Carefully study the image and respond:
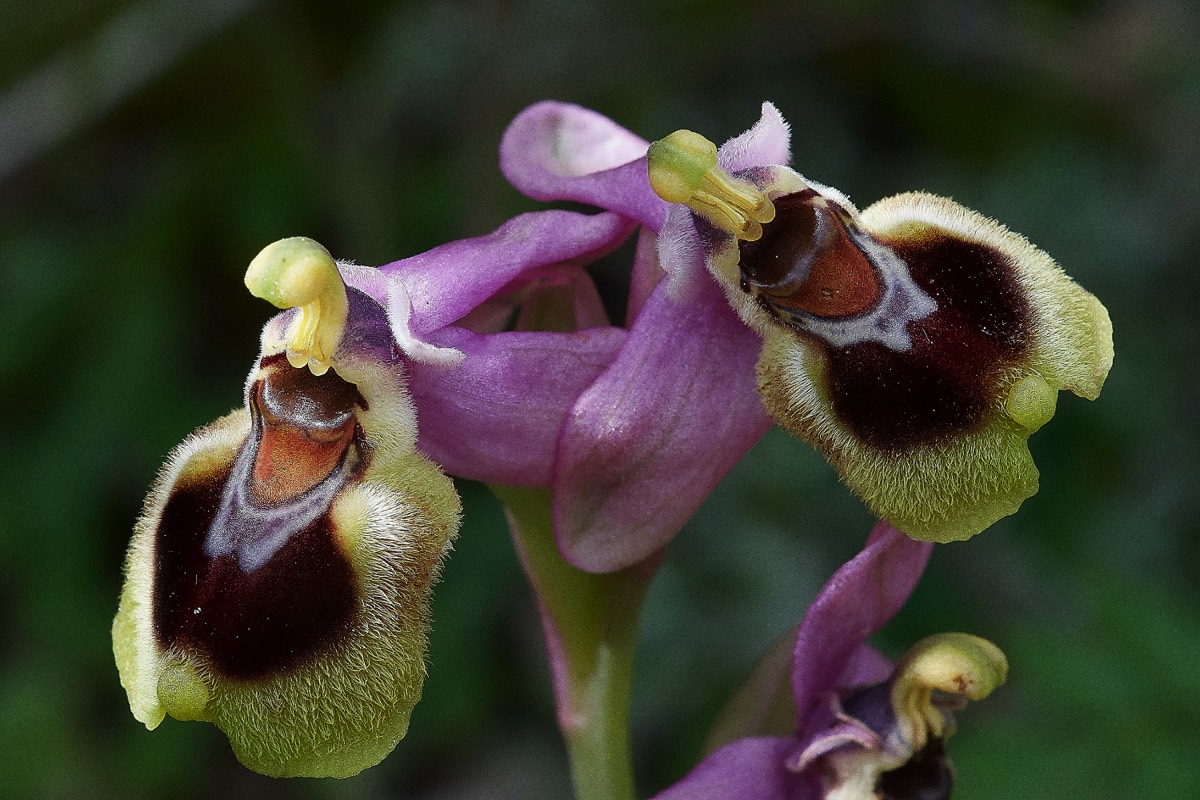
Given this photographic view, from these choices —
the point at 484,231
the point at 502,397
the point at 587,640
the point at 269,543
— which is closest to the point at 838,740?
the point at 587,640

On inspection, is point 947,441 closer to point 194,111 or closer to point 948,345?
point 948,345

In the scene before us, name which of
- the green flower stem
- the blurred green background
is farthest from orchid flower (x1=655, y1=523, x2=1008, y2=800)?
the blurred green background

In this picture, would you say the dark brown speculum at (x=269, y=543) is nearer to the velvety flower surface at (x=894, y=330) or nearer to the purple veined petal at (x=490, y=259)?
the purple veined petal at (x=490, y=259)

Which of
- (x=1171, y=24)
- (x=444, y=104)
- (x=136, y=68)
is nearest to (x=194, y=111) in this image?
(x=136, y=68)

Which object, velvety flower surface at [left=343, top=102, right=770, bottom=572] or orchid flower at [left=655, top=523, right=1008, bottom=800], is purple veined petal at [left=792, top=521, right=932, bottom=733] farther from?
velvety flower surface at [left=343, top=102, right=770, bottom=572]

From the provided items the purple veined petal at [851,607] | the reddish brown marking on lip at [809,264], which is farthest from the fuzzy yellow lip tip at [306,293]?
the purple veined petal at [851,607]
